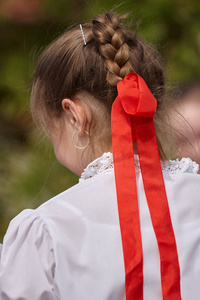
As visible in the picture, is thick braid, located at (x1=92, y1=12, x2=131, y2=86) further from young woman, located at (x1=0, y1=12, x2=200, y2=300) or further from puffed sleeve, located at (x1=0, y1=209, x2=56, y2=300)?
puffed sleeve, located at (x1=0, y1=209, x2=56, y2=300)

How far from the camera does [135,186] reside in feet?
3.68

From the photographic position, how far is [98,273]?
1041 millimetres

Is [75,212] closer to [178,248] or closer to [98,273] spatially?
[98,273]

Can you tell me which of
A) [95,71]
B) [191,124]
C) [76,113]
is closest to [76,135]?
[76,113]

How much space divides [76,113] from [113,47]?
0.61 feet

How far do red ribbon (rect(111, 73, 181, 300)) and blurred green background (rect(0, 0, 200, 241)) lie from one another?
1635 millimetres

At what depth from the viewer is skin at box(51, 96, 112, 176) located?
1220 millimetres

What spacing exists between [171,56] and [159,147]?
1.74 metres

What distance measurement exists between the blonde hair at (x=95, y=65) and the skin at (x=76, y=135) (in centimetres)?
3

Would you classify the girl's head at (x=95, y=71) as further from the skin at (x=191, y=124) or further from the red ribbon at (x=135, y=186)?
the skin at (x=191, y=124)

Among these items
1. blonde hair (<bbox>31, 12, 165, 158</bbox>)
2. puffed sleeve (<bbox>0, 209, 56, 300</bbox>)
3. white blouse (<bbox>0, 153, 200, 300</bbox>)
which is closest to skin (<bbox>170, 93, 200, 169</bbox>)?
blonde hair (<bbox>31, 12, 165, 158</bbox>)

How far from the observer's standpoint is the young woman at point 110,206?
3.43ft

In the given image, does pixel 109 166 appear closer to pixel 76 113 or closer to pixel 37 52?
pixel 76 113

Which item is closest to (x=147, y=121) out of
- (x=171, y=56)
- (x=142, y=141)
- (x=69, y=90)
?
(x=142, y=141)
